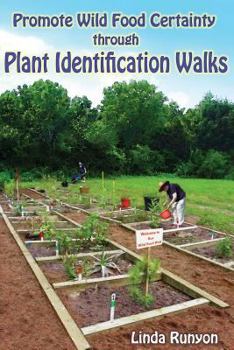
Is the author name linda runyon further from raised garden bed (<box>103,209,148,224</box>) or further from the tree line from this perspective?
the tree line

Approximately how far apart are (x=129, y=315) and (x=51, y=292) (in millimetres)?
988

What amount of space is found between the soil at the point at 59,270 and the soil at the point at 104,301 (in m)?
0.49

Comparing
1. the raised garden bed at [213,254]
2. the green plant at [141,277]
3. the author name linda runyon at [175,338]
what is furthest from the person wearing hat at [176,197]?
the author name linda runyon at [175,338]

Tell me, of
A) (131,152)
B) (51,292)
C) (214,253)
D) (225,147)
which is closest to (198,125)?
(225,147)

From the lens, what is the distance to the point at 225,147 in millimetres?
Result: 38062

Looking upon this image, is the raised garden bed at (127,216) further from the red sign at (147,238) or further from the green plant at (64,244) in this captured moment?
the red sign at (147,238)

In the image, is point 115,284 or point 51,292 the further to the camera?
point 115,284

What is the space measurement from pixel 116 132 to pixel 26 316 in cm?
3097

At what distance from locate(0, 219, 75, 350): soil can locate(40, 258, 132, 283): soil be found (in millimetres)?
235

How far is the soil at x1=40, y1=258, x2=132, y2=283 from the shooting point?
17.8ft

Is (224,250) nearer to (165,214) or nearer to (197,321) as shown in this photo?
(165,214)

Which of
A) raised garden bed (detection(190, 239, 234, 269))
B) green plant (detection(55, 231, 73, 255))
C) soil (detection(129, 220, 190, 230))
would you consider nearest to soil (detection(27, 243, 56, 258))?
green plant (detection(55, 231, 73, 255))

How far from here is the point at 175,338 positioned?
12.6ft

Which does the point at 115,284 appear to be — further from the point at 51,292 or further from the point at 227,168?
the point at 227,168
